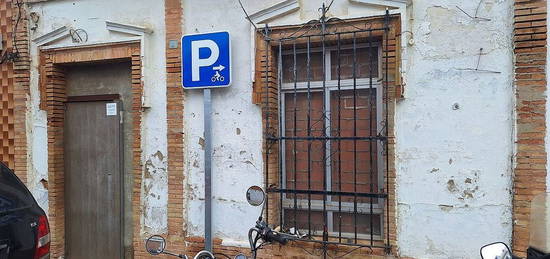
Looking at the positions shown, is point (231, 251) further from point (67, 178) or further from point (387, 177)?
point (67, 178)

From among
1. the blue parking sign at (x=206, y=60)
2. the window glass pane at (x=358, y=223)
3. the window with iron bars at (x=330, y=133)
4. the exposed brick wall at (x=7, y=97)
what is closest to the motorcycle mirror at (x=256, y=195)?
the window with iron bars at (x=330, y=133)

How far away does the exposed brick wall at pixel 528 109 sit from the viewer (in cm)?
387

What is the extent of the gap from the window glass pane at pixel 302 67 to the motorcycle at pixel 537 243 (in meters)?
2.68

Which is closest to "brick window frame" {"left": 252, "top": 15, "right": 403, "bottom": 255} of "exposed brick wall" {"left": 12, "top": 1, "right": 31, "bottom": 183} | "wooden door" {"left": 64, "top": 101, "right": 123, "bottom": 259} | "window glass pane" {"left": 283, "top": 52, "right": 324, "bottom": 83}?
"window glass pane" {"left": 283, "top": 52, "right": 324, "bottom": 83}

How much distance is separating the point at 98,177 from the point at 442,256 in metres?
4.34

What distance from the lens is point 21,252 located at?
3.30m

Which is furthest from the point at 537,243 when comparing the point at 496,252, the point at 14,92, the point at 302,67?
the point at 14,92

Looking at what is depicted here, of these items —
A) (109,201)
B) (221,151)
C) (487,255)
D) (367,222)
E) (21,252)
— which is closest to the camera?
(487,255)

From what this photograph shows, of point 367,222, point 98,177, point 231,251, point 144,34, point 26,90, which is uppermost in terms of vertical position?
point 144,34

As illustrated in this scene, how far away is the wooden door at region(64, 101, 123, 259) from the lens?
5754 millimetres

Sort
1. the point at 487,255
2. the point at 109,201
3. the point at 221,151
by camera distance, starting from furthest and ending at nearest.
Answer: the point at 109,201
the point at 221,151
the point at 487,255

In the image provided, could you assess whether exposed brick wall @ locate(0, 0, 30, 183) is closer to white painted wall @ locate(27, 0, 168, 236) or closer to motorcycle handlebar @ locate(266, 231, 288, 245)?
white painted wall @ locate(27, 0, 168, 236)

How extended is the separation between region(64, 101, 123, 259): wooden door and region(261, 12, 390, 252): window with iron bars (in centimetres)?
224

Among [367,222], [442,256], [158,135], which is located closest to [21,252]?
[158,135]
